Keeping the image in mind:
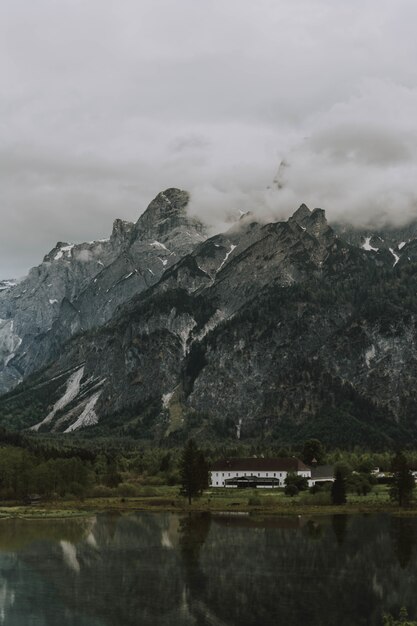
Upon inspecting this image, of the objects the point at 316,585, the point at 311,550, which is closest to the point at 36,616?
the point at 316,585

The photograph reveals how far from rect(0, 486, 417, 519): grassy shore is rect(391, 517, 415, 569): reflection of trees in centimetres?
1407

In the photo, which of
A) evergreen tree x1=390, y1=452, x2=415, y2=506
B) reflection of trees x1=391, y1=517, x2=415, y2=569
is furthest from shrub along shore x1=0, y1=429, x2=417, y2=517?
reflection of trees x1=391, y1=517, x2=415, y2=569

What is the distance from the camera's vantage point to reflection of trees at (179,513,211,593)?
70.0 m

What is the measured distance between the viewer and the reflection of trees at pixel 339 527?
311 feet

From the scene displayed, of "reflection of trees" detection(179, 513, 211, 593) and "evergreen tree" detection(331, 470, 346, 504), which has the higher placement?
"evergreen tree" detection(331, 470, 346, 504)

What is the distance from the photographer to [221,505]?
149625 millimetres

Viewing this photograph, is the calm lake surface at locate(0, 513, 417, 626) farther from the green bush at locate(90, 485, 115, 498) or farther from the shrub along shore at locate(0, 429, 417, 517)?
the green bush at locate(90, 485, 115, 498)

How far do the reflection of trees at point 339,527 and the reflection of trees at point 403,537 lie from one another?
19.9ft

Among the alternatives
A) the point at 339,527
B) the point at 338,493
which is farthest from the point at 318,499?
the point at 339,527

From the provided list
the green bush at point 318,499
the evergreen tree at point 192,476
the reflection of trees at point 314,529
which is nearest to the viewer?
the reflection of trees at point 314,529

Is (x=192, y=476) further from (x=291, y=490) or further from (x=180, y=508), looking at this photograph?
(x=291, y=490)

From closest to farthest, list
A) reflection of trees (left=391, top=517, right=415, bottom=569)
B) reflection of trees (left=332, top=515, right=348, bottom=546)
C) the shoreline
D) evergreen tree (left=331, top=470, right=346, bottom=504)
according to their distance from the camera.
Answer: reflection of trees (left=391, top=517, right=415, bottom=569) < reflection of trees (left=332, top=515, right=348, bottom=546) < the shoreline < evergreen tree (left=331, top=470, right=346, bottom=504)

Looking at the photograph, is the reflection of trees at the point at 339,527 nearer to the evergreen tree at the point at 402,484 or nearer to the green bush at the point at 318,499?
the evergreen tree at the point at 402,484

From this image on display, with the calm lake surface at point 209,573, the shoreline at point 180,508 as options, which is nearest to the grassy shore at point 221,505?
the shoreline at point 180,508
